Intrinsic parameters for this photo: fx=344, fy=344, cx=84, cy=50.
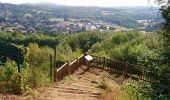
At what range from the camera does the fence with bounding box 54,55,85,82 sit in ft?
60.7

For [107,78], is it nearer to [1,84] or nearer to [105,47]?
[1,84]

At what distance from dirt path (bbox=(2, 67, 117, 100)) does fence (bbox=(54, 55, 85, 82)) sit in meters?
0.37

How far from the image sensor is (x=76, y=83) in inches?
695

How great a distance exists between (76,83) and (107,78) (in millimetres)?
3054

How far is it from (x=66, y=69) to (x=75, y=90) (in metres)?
4.54

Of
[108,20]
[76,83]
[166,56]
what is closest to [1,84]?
[76,83]

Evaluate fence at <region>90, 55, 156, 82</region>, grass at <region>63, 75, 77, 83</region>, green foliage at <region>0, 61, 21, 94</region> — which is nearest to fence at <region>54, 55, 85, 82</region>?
grass at <region>63, 75, 77, 83</region>

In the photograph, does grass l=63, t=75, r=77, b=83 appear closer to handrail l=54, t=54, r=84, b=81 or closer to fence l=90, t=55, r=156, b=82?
handrail l=54, t=54, r=84, b=81

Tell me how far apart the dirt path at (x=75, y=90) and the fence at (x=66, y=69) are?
1.20ft

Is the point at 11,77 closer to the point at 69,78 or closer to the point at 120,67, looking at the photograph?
the point at 69,78

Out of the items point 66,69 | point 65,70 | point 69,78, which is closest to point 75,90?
point 69,78

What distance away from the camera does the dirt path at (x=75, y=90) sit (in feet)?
45.9

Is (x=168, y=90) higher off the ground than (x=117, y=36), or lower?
higher

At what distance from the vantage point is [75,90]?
15.4 meters
